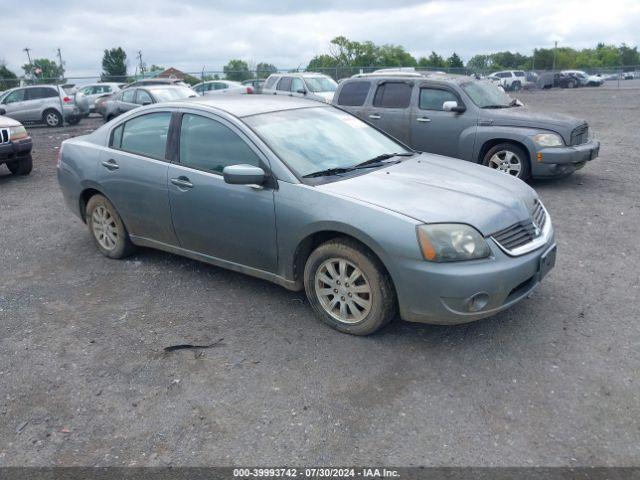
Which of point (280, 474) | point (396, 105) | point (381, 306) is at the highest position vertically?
point (396, 105)

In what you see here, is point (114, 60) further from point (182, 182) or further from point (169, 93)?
point (182, 182)

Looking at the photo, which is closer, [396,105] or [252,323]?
[252,323]

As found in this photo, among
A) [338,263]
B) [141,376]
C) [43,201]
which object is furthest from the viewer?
[43,201]

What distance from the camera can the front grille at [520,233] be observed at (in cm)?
372

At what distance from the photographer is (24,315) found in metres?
4.61

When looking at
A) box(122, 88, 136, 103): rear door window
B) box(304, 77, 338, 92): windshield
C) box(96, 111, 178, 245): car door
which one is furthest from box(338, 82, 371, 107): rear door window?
box(122, 88, 136, 103): rear door window

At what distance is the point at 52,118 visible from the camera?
831 inches

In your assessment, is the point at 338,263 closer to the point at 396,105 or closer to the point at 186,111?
the point at 186,111

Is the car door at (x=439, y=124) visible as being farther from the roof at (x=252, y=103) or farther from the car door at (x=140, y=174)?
the car door at (x=140, y=174)

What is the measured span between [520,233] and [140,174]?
326 cm

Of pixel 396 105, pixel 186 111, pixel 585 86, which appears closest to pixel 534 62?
pixel 585 86

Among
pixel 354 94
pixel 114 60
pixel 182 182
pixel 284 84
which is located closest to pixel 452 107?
pixel 354 94

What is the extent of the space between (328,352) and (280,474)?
46.0 inches

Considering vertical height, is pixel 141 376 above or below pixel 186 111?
below
